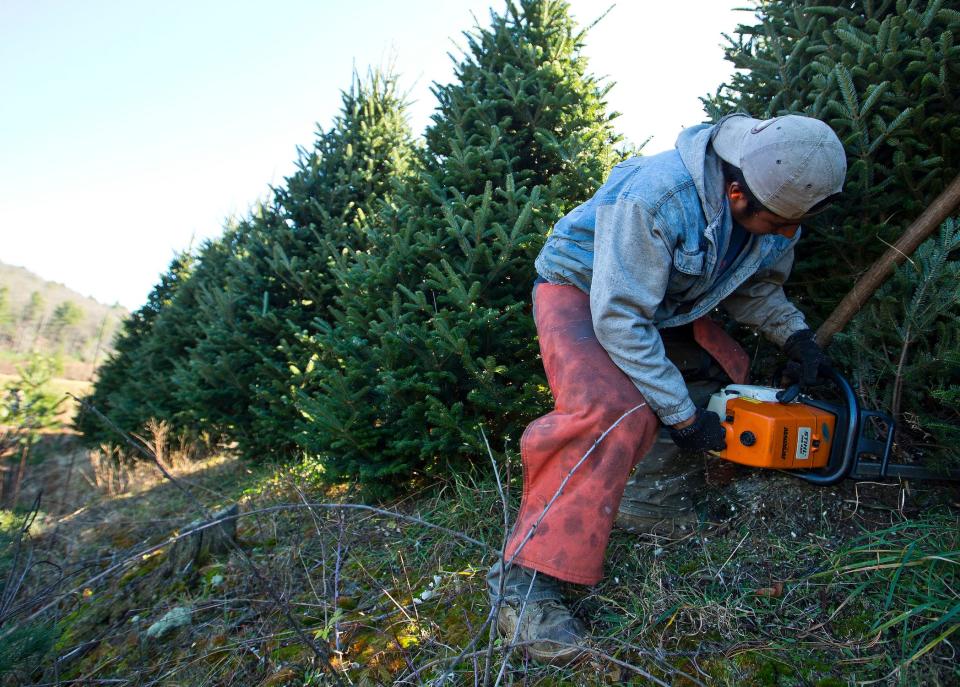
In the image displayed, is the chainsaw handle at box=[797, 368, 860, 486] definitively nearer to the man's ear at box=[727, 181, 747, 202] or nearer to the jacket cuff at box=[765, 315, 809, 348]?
the jacket cuff at box=[765, 315, 809, 348]

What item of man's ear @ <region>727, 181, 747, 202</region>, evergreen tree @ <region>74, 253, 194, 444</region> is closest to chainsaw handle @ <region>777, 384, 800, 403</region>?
man's ear @ <region>727, 181, 747, 202</region>

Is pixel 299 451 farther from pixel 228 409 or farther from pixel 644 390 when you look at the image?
pixel 644 390

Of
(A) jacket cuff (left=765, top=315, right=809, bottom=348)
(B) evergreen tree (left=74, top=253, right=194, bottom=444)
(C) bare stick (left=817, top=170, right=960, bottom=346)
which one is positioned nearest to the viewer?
(C) bare stick (left=817, top=170, right=960, bottom=346)

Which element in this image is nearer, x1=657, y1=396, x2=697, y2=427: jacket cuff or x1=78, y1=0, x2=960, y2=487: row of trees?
x1=657, y1=396, x2=697, y2=427: jacket cuff

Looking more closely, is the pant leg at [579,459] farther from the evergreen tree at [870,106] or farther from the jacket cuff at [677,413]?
the evergreen tree at [870,106]

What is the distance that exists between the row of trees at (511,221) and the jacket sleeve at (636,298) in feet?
3.35

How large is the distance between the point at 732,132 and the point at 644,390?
3.55 feet

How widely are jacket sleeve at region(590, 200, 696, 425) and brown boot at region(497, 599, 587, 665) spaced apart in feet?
2.83

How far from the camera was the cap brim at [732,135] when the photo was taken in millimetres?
2076

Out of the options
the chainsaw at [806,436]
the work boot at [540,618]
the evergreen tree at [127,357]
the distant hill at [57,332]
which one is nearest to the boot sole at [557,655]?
the work boot at [540,618]

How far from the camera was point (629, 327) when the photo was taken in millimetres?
2020

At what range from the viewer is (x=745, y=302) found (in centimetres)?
271

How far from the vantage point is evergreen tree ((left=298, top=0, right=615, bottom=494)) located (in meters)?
3.17

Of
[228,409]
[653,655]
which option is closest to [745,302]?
[653,655]
